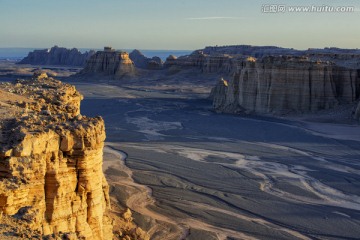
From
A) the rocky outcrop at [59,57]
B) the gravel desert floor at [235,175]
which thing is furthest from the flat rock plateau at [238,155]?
the rocky outcrop at [59,57]

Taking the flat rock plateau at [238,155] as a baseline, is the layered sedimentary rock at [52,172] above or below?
above

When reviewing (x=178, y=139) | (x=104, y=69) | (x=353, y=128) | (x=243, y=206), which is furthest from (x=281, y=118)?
(x=104, y=69)

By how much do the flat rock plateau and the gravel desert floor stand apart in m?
0.05

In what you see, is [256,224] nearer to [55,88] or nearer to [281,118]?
[55,88]

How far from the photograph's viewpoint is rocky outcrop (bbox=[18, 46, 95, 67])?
501 ft

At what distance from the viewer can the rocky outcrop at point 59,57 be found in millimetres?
152750

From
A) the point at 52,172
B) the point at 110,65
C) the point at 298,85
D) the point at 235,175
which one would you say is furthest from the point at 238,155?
the point at 110,65

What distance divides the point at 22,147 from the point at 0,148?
414 mm

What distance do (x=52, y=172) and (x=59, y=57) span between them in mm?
153271

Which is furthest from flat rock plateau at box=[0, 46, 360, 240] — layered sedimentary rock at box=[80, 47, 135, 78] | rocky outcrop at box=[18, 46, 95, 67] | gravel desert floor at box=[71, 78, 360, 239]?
rocky outcrop at box=[18, 46, 95, 67]

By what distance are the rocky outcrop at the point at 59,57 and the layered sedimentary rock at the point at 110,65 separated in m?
51.2

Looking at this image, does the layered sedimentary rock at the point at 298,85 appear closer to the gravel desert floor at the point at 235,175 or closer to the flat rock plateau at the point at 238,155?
the flat rock plateau at the point at 238,155

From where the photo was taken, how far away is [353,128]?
140ft

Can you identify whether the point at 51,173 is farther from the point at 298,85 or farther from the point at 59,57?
the point at 59,57
